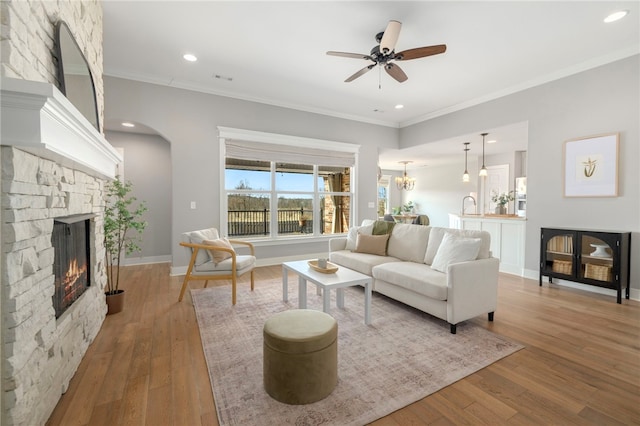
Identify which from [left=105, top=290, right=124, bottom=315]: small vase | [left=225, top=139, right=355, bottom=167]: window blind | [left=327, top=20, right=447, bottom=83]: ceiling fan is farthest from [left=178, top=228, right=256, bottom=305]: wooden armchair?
[left=327, top=20, right=447, bottom=83]: ceiling fan

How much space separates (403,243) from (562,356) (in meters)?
1.85

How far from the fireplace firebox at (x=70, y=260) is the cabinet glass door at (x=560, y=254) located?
5235 millimetres

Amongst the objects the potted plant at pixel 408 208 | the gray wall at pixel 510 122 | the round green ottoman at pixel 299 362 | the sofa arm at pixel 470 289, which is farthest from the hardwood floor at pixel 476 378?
the potted plant at pixel 408 208

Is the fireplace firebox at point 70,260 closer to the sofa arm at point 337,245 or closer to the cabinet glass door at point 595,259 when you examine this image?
the sofa arm at point 337,245

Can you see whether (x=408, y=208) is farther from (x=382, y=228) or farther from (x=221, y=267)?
(x=221, y=267)

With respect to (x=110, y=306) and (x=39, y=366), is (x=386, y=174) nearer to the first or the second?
(x=110, y=306)

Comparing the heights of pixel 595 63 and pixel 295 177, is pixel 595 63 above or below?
above

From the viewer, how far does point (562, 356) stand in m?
2.18

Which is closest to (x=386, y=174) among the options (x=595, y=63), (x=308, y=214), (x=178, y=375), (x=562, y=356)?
(x=308, y=214)

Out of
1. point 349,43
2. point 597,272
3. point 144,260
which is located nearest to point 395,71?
point 349,43

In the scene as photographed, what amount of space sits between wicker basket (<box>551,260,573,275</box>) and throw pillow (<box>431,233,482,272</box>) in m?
2.04

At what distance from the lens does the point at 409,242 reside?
3652 millimetres

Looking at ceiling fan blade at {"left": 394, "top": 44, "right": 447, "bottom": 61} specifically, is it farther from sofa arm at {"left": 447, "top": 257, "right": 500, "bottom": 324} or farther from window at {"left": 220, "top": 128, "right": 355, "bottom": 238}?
window at {"left": 220, "top": 128, "right": 355, "bottom": 238}

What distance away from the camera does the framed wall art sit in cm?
358
